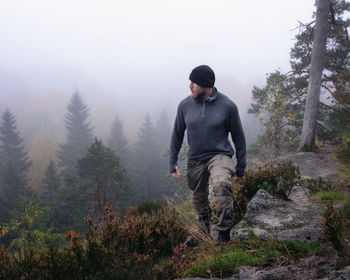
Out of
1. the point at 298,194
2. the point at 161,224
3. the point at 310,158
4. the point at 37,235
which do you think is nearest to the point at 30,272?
the point at 161,224

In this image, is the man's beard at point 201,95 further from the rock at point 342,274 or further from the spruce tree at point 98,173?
the spruce tree at point 98,173

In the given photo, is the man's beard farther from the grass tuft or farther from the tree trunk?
the tree trunk

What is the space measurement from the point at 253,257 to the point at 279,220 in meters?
1.41

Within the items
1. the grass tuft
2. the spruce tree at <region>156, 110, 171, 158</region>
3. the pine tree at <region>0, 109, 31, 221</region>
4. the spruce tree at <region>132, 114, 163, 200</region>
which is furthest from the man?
the spruce tree at <region>156, 110, 171, 158</region>

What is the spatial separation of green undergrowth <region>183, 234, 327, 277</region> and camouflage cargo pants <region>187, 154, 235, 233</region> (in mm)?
460

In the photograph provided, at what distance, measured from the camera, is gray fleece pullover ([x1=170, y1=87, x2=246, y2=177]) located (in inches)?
131

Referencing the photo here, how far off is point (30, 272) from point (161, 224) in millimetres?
1662

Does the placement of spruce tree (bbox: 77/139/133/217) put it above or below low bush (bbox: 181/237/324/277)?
below

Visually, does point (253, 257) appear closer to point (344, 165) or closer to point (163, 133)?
point (344, 165)

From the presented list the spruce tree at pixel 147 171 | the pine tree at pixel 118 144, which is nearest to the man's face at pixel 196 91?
the spruce tree at pixel 147 171

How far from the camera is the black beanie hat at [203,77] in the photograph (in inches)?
130

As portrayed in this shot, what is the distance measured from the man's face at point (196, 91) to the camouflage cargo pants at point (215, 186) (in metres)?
0.84

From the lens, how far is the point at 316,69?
31.2 feet

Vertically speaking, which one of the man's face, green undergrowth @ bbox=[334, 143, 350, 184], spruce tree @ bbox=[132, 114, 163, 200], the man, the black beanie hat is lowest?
spruce tree @ bbox=[132, 114, 163, 200]
